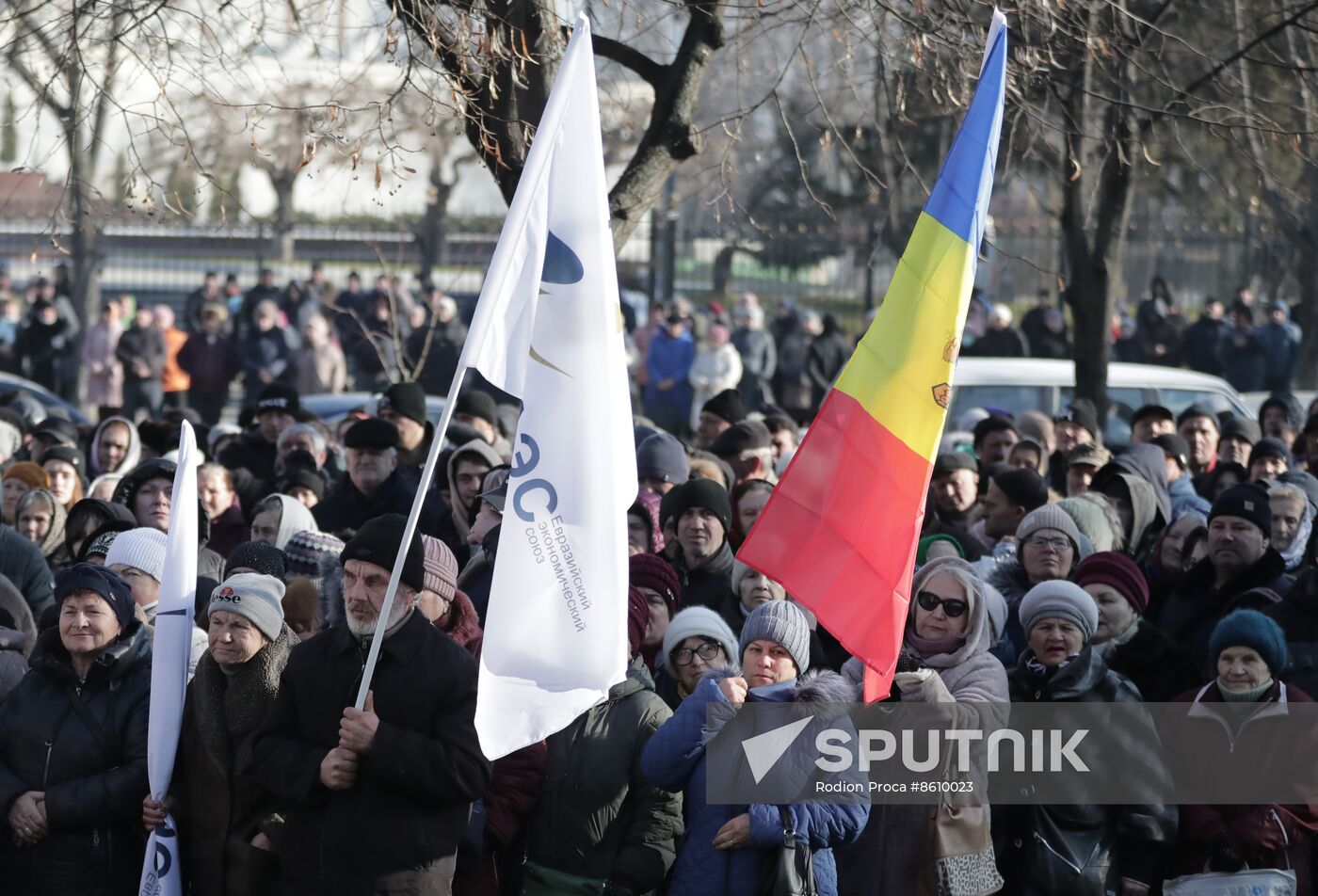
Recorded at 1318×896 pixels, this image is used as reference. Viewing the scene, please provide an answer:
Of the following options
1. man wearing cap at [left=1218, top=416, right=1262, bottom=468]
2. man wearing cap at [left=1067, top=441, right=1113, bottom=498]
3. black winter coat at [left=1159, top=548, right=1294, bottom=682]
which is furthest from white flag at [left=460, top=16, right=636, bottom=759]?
man wearing cap at [left=1218, top=416, right=1262, bottom=468]

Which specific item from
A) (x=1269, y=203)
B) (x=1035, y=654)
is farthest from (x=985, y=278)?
(x=1035, y=654)

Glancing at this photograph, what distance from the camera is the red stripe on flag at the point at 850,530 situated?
547 cm

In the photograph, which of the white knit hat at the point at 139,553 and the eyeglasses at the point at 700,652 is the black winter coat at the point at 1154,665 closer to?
the eyeglasses at the point at 700,652

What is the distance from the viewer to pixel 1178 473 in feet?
35.0

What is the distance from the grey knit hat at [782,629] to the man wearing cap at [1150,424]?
Result: 19.5 feet

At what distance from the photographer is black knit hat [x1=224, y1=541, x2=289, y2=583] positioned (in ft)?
23.2

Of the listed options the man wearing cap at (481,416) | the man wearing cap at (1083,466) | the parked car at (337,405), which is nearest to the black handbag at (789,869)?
the man wearing cap at (1083,466)

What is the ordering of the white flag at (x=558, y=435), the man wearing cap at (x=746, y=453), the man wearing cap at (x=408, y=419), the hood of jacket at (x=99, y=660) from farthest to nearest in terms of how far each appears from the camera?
the man wearing cap at (x=408, y=419)
the man wearing cap at (x=746, y=453)
the hood of jacket at (x=99, y=660)
the white flag at (x=558, y=435)

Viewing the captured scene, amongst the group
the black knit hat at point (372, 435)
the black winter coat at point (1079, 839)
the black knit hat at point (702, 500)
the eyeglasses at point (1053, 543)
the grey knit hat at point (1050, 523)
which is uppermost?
the black knit hat at point (372, 435)

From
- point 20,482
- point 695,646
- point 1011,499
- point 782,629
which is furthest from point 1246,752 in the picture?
point 20,482

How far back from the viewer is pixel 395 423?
35.1 ft

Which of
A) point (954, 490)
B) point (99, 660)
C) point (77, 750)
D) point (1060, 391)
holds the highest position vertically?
point (1060, 391)

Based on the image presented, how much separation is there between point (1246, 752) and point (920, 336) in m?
1.97

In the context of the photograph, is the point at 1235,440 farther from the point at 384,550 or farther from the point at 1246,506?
the point at 384,550
